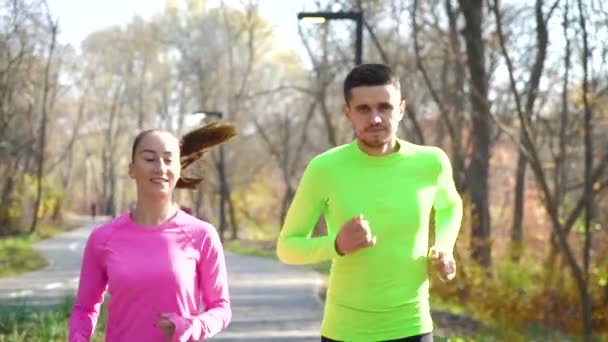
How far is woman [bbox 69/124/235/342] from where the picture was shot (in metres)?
4.11

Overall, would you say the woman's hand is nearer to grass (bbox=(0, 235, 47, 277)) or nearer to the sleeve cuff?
the sleeve cuff

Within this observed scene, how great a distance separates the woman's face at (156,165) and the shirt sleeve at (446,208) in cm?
98

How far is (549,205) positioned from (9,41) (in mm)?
23440

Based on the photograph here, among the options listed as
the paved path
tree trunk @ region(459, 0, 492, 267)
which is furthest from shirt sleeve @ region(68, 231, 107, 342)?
tree trunk @ region(459, 0, 492, 267)

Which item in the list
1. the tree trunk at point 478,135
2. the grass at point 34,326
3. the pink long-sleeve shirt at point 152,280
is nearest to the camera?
the pink long-sleeve shirt at point 152,280

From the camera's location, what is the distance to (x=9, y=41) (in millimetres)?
36531

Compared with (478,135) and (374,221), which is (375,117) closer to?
(374,221)

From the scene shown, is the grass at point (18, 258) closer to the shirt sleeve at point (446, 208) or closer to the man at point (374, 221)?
the shirt sleeve at point (446, 208)

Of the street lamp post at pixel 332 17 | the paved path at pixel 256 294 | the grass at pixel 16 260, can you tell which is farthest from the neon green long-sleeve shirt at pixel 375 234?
the grass at pixel 16 260

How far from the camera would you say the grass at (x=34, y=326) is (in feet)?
35.2

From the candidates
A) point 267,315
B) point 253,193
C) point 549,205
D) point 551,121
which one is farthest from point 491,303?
point 253,193

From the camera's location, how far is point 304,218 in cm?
438

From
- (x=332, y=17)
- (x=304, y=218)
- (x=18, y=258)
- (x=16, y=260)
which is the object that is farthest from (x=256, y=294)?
(x=304, y=218)

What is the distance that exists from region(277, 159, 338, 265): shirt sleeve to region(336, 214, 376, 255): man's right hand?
10.1 inches
